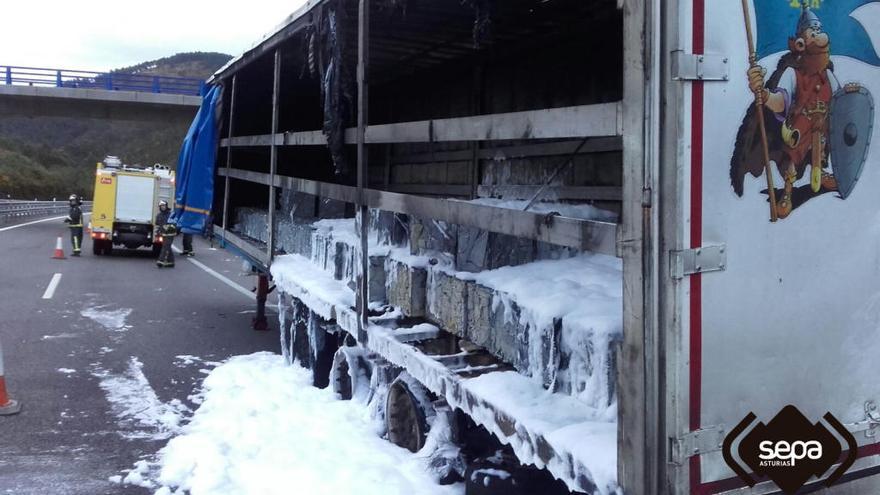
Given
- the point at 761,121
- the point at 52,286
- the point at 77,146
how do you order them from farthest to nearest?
1. the point at 77,146
2. the point at 52,286
3. the point at 761,121

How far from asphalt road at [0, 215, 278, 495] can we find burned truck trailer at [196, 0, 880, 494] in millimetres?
1775

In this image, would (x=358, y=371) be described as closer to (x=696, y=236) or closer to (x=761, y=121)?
(x=696, y=236)

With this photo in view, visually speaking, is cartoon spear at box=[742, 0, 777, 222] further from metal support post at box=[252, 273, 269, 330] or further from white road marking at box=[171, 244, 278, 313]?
white road marking at box=[171, 244, 278, 313]

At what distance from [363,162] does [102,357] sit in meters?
5.16

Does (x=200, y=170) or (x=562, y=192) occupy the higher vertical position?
(x=200, y=170)

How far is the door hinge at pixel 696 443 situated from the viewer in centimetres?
250

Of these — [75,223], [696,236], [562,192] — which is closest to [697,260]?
[696,236]

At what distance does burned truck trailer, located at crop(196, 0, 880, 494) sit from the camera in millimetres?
2492

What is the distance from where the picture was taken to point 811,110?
105 inches

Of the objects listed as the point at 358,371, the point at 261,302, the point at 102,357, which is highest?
the point at 261,302

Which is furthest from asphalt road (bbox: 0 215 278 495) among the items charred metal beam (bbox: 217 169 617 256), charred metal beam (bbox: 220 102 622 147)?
charred metal beam (bbox: 220 102 622 147)

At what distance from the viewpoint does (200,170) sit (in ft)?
33.9

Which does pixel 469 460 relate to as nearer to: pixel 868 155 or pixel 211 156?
pixel 868 155

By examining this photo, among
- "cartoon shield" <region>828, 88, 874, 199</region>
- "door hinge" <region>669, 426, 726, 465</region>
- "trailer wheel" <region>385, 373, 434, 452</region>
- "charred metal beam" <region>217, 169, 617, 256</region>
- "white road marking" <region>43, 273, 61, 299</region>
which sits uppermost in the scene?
"cartoon shield" <region>828, 88, 874, 199</region>
